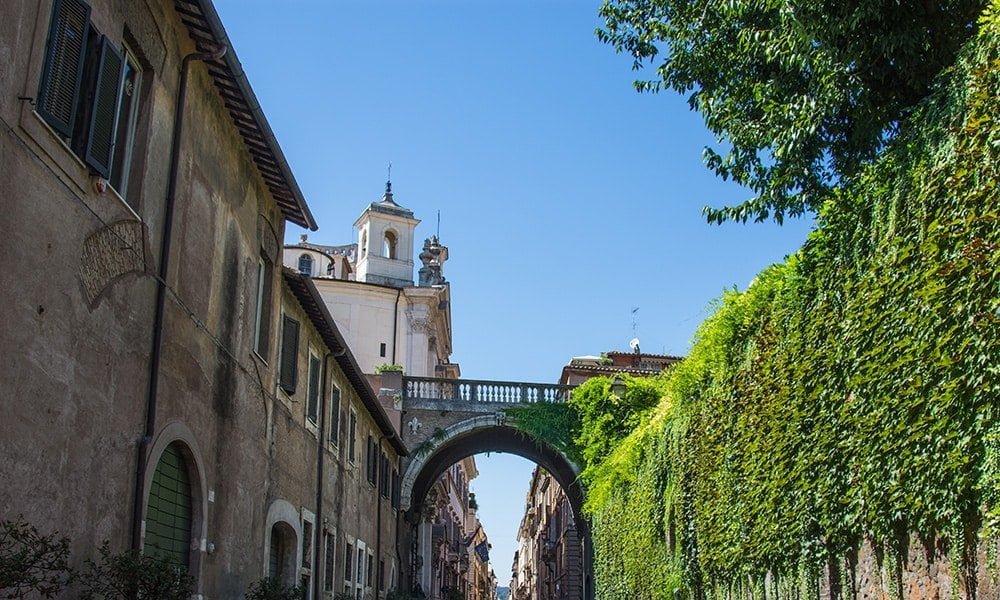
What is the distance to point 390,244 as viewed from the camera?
52375 millimetres

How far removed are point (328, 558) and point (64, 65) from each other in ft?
42.6

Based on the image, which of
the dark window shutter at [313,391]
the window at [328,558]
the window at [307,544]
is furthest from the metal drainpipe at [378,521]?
the dark window shutter at [313,391]

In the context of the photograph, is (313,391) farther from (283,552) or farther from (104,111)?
(104,111)

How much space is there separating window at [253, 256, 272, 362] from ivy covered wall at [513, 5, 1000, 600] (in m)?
6.11

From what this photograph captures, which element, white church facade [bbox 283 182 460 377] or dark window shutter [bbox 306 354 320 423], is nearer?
dark window shutter [bbox 306 354 320 423]

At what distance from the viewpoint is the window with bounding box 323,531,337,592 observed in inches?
711

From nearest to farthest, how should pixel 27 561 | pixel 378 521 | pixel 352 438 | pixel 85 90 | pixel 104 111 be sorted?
pixel 27 561 → pixel 85 90 → pixel 104 111 → pixel 352 438 → pixel 378 521

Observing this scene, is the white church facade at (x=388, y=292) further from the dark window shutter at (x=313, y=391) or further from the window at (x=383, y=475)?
the dark window shutter at (x=313, y=391)

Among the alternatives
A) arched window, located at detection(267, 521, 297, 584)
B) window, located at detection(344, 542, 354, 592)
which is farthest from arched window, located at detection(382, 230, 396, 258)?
arched window, located at detection(267, 521, 297, 584)

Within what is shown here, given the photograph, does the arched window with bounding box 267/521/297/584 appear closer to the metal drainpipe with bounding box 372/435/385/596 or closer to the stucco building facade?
the stucco building facade

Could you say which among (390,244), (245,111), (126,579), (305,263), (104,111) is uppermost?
(390,244)

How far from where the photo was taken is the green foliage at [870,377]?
685 cm

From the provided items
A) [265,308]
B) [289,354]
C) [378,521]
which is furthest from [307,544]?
[378,521]

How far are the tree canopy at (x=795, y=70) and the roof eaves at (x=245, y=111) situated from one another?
15.5 ft
